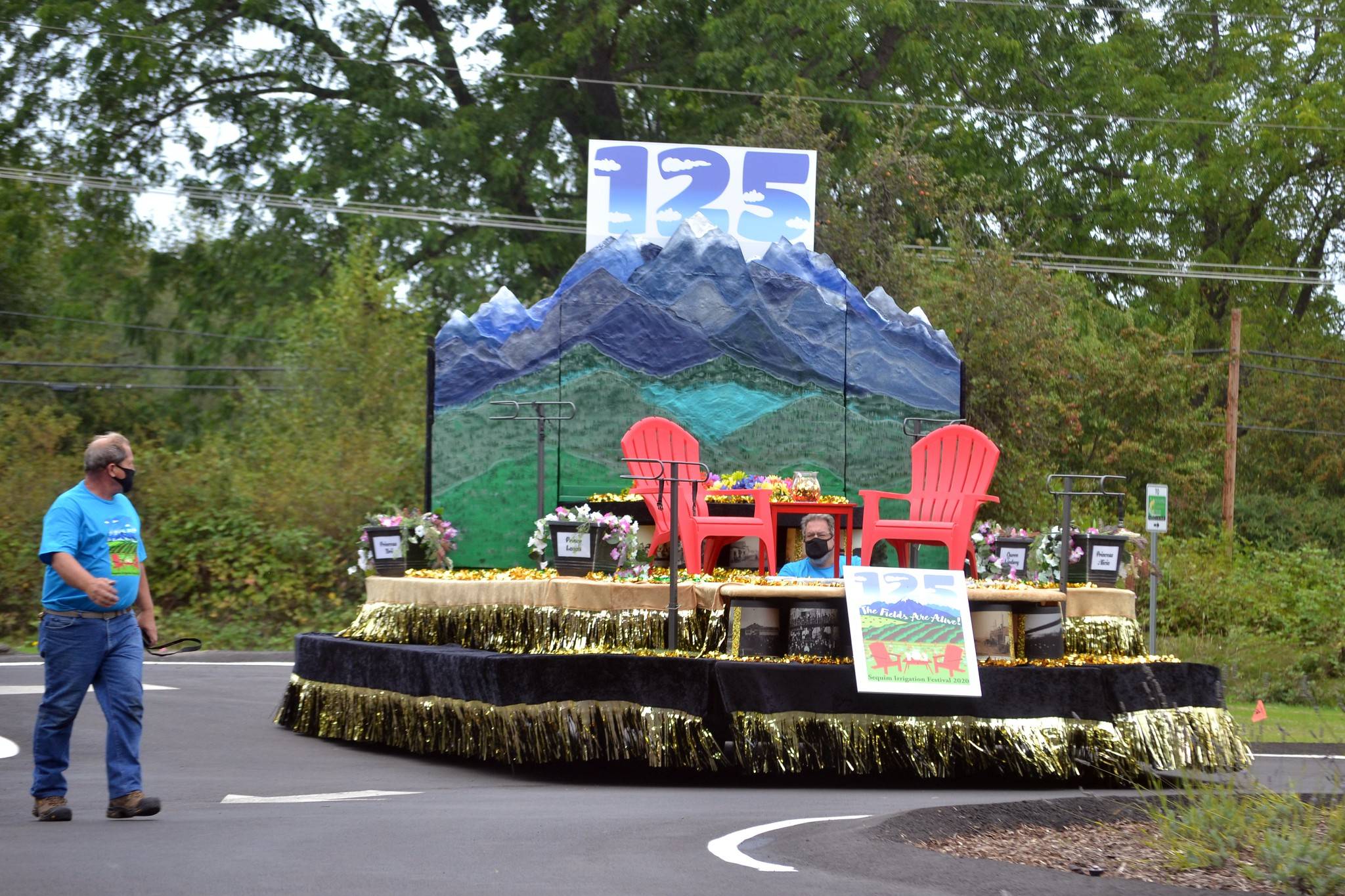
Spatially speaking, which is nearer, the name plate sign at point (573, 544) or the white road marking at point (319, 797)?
the white road marking at point (319, 797)

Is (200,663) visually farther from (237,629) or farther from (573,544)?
(573,544)

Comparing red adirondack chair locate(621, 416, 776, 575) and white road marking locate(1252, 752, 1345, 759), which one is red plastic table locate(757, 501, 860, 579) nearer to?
red adirondack chair locate(621, 416, 776, 575)

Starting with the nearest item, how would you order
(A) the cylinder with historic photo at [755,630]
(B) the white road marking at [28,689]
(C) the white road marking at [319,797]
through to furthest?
1. (C) the white road marking at [319,797]
2. (A) the cylinder with historic photo at [755,630]
3. (B) the white road marking at [28,689]

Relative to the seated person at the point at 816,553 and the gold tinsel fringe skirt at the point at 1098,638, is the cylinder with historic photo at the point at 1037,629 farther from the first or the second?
the seated person at the point at 816,553

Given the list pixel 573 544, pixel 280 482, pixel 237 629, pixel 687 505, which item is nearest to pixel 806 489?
pixel 687 505

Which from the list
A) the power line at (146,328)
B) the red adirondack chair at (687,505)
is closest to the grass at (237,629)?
the power line at (146,328)

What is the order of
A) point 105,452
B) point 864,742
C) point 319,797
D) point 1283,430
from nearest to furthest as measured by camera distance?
point 105,452
point 319,797
point 864,742
point 1283,430

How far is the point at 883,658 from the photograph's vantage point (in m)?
8.56

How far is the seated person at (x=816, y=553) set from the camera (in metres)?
9.30

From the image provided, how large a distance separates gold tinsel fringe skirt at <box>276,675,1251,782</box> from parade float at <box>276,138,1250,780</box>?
0.05 ft

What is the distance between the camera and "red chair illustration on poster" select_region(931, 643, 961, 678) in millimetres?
8602

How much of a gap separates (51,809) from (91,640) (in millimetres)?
675

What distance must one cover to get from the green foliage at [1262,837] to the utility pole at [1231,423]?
66.5 feet

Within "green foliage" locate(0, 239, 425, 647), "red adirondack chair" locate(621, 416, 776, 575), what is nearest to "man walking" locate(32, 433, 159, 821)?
"red adirondack chair" locate(621, 416, 776, 575)
